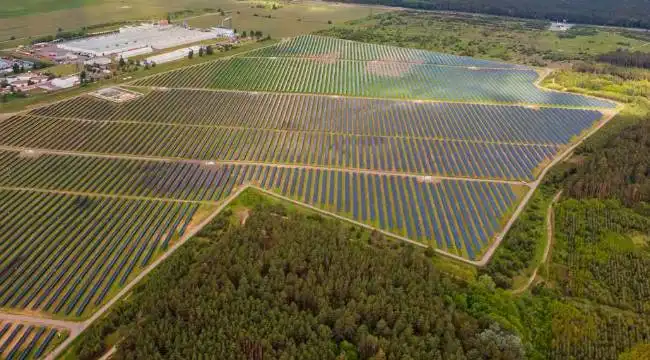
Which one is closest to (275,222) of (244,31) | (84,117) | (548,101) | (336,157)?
(336,157)

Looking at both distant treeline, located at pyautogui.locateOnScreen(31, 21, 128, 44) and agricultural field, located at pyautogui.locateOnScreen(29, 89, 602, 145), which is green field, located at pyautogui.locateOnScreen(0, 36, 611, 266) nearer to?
agricultural field, located at pyautogui.locateOnScreen(29, 89, 602, 145)

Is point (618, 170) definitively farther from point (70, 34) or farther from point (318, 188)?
point (70, 34)

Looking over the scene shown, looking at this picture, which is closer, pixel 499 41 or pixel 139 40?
pixel 139 40

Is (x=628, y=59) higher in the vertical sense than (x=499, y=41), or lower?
lower

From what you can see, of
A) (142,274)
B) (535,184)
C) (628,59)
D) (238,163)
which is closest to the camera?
(142,274)

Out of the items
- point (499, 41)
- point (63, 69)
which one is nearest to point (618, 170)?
point (499, 41)

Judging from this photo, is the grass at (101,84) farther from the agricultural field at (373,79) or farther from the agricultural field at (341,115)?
the agricultural field at (373,79)

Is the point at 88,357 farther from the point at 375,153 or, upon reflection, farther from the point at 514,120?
the point at 514,120
